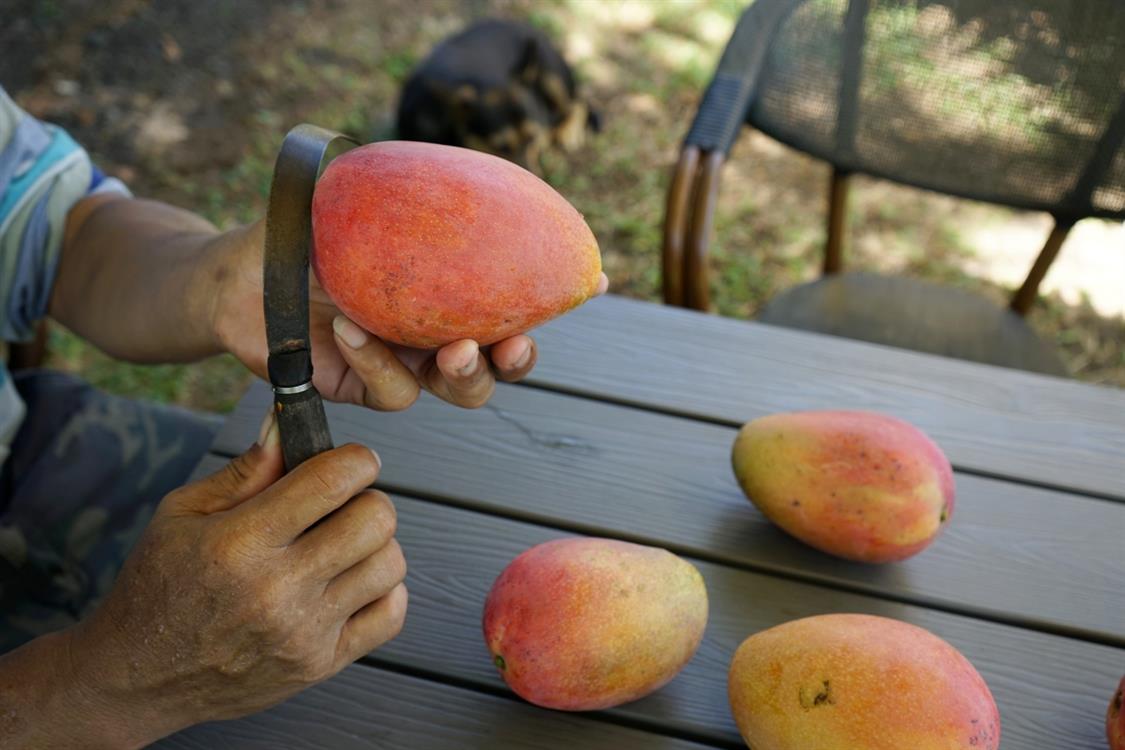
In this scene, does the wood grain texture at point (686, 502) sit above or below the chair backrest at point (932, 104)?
below

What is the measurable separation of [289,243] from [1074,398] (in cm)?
107

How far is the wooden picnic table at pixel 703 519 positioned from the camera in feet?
2.95

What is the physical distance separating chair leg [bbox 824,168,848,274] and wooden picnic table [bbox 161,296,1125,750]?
2.83 ft

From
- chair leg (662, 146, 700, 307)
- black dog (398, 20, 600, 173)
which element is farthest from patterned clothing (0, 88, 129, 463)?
black dog (398, 20, 600, 173)

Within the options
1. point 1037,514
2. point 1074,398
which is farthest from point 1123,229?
point 1037,514

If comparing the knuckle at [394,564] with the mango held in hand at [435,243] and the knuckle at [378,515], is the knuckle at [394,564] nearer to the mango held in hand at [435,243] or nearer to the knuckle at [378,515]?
the knuckle at [378,515]

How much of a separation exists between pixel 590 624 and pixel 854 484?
0.32 m

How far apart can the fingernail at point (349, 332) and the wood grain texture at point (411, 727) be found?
34cm

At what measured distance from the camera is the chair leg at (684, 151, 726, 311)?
1802 millimetres

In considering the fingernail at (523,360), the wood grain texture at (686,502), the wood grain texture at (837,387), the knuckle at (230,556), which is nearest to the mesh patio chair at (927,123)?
the wood grain texture at (837,387)

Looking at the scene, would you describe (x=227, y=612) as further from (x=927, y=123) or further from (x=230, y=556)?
(x=927, y=123)

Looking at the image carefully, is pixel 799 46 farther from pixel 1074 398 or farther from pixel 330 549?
pixel 330 549

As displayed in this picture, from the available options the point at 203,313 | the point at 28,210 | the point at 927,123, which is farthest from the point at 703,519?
the point at 927,123

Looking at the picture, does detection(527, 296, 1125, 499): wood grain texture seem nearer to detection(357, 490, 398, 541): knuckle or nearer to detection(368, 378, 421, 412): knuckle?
detection(368, 378, 421, 412): knuckle
